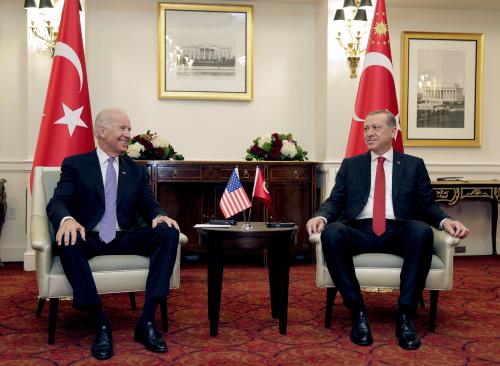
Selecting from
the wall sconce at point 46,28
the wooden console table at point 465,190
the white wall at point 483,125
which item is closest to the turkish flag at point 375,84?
the wooden console table at point 465,190

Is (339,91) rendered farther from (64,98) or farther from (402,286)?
(402,286)

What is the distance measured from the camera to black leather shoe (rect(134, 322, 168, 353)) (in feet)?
9.57

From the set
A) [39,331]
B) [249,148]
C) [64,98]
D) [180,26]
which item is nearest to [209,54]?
[180,26]

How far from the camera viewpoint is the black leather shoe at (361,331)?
3068 millimetres

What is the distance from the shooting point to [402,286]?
10.3ft

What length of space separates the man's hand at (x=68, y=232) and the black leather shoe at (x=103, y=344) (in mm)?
455

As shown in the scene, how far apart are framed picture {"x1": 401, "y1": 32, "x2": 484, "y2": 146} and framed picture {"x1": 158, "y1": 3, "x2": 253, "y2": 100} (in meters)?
1.78

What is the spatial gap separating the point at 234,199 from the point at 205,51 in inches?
124

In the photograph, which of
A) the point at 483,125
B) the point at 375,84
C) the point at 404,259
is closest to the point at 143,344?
the point at 404,259

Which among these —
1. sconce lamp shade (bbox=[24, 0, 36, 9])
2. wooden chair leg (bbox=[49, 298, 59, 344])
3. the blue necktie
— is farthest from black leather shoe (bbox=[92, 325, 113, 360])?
sconce lamp shade (bbox=[24, 0, 36, 9])

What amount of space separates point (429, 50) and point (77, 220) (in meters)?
4.70

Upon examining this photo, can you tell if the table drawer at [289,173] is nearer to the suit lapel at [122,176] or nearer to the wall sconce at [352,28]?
the wall sconce at [352,28]

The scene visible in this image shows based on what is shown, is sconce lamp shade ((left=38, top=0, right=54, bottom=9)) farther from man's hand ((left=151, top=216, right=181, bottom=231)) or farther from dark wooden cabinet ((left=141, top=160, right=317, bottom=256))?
man's hand ((left=151, top=216, right=181, bottom=231))

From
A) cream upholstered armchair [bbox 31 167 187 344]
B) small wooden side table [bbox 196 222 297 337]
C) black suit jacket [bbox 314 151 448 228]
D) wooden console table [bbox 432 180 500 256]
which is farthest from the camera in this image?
wooden console table [bbox 432 180 500 256]
